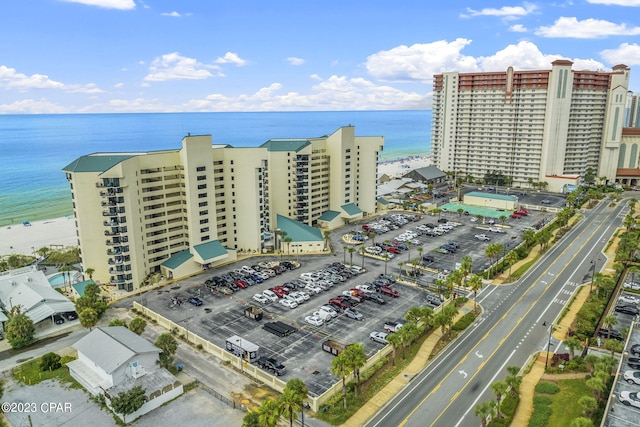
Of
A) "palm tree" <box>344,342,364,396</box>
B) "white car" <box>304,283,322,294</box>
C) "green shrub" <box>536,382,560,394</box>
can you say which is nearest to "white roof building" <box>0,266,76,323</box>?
"white car" <box>304,283,322,294</box>

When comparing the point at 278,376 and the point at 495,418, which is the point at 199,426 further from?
the point at 495,418

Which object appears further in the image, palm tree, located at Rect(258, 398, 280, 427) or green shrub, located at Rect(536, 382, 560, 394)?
green shrub, located at Rect(536, 382, 560, 394)

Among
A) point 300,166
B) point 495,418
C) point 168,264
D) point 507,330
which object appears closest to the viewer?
point 495,418

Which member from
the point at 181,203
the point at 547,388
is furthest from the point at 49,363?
the point at 547,388

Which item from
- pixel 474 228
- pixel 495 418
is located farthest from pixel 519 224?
pixel 495 418

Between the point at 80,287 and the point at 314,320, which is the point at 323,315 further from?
the point at 80,287

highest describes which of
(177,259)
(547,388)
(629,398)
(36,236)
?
(177,259)

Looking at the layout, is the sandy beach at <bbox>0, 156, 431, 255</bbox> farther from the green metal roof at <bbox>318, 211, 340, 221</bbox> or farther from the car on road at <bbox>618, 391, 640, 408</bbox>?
the car on road at <bbox>618, 391, 640, 408</bbox>
